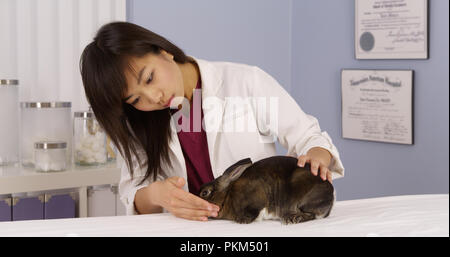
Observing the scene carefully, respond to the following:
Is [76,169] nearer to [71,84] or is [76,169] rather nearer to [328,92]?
[71,84]

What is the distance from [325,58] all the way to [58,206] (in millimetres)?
1500

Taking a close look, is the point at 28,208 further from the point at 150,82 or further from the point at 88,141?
the point at 150,82

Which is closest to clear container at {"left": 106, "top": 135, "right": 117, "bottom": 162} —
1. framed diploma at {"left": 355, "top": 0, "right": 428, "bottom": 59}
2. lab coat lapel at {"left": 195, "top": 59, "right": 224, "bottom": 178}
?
lab coat lapel at {"left": 195, "top": 59, "right": 224, "bottom": 178}

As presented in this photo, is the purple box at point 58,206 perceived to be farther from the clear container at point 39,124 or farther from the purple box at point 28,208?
the clear container at point 39,124

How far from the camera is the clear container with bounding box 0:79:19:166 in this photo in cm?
186

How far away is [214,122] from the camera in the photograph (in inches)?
53.6

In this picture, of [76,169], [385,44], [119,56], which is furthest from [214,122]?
[385,44]

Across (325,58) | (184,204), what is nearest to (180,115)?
(184,204)

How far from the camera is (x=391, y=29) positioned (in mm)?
2373

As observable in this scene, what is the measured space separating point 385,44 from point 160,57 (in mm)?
1447

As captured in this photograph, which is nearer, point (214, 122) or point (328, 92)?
point (214, 122)

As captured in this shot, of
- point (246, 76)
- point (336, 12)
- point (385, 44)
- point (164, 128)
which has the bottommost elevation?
point (164, 128)

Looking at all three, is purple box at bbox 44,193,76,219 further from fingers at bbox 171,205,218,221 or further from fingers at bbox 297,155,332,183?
fingers at bbox 297,155,332,183

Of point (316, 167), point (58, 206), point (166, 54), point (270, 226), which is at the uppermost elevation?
point (166, 54)
